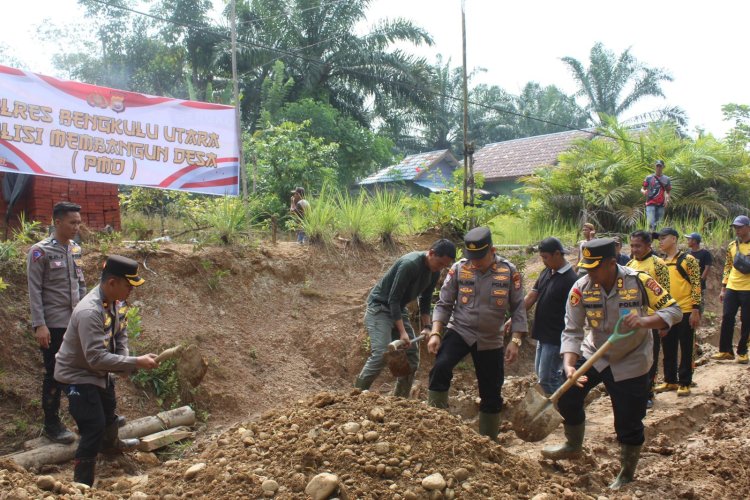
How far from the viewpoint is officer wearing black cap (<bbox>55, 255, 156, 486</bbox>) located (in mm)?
4016

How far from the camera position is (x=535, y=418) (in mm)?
4543

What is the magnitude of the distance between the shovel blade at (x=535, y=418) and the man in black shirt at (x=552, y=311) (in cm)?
135

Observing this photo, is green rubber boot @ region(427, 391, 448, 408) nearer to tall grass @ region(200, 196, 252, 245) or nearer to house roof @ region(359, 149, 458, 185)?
tall grass @ region(200, 196, 252, 245)

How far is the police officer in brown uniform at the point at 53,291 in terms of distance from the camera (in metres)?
4.95

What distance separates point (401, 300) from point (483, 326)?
959mm

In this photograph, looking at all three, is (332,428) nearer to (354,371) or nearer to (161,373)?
(161,373)

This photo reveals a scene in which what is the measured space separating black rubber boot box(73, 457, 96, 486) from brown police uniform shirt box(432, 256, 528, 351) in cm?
275

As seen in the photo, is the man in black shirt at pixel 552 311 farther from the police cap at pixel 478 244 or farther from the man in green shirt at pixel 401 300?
the police cap at pixel 478 244


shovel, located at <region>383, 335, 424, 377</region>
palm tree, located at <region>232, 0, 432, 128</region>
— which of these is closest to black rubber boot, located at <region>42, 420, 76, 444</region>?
shovel, located at <region>383, 335, 424, 377</region>

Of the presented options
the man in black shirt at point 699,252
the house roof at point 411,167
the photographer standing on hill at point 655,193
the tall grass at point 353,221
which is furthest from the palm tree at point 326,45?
the man in black shirt at point 699,252

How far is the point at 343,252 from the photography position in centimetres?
1005

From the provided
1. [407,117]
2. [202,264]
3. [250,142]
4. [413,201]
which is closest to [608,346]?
[202,264]

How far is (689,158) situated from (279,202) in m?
10.00

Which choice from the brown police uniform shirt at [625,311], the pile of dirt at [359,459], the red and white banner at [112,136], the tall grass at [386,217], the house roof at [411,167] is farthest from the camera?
the house roof at [411,167]
